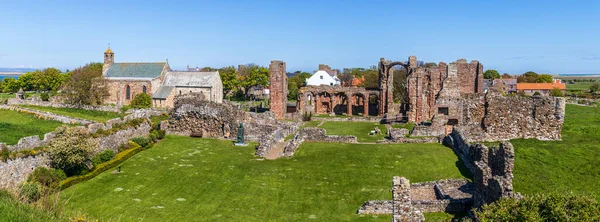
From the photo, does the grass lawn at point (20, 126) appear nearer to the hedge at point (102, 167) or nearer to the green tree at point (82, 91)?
the hedge at point (102, 167)

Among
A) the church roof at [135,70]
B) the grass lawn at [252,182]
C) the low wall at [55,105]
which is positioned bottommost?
the grass lawn at [252,182]

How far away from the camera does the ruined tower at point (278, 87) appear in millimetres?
56781

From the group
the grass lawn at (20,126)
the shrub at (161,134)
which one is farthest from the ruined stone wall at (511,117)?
the grass lawn at (20,126)

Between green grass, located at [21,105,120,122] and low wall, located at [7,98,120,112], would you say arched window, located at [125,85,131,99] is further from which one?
green grass, located at [21,105,120,122]

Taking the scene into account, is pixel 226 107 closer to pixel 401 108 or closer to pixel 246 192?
pixel 246 192

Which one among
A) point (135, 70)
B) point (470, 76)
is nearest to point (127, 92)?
point (135, 70)

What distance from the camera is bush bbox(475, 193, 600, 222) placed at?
11664 millimetres

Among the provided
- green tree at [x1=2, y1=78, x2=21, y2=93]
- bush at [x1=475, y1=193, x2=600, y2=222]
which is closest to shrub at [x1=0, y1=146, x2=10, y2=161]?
bush at [x1=475, y1=193, x2=600, y2=222]

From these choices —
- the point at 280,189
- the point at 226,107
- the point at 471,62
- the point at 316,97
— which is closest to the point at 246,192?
the point at 280,189

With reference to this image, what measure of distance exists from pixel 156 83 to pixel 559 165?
217ft

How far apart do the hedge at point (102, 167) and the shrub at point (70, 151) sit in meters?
0.62

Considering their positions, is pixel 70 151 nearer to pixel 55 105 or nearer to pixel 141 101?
pixel 55 105

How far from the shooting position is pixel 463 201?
19.2 meters

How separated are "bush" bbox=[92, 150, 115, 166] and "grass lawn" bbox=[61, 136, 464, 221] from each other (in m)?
1.20
